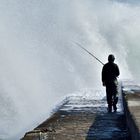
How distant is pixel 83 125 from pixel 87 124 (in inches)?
6.1

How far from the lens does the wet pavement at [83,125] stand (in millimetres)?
7867

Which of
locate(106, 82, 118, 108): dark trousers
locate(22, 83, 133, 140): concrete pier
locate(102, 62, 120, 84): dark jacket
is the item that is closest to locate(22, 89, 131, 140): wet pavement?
locate(22, 83, 133, 140): concrete pier

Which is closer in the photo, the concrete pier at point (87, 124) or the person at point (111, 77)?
the concrete pier at point (87, 124)

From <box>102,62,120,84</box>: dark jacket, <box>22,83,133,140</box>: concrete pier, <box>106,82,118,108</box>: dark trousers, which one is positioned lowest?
<box>22,83,133,140</box>: concrete pier

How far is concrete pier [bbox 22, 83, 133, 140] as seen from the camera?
25.6 ft

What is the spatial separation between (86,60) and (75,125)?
21119 mm

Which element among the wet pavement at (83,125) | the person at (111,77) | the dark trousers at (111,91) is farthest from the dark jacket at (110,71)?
the wet pavement at (83,125)

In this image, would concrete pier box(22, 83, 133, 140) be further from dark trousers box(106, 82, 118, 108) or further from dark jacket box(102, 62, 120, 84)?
dark jacket box(102, 62, 120, 84)

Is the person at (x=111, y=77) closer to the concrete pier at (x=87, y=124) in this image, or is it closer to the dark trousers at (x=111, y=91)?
the dark trousers at (x=111, y=91)

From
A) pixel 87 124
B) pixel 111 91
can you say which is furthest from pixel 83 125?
pixel 111 91

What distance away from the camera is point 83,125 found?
30.1 feet

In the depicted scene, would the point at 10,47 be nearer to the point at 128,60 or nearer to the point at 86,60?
the point at 86,60

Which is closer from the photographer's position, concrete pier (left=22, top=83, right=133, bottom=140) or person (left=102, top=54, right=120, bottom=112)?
concrete pier (left=22, top=83, right=133, bottom=140)

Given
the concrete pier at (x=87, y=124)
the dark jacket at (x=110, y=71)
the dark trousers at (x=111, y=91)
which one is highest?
the dark jacket at (x=110, y=71)
